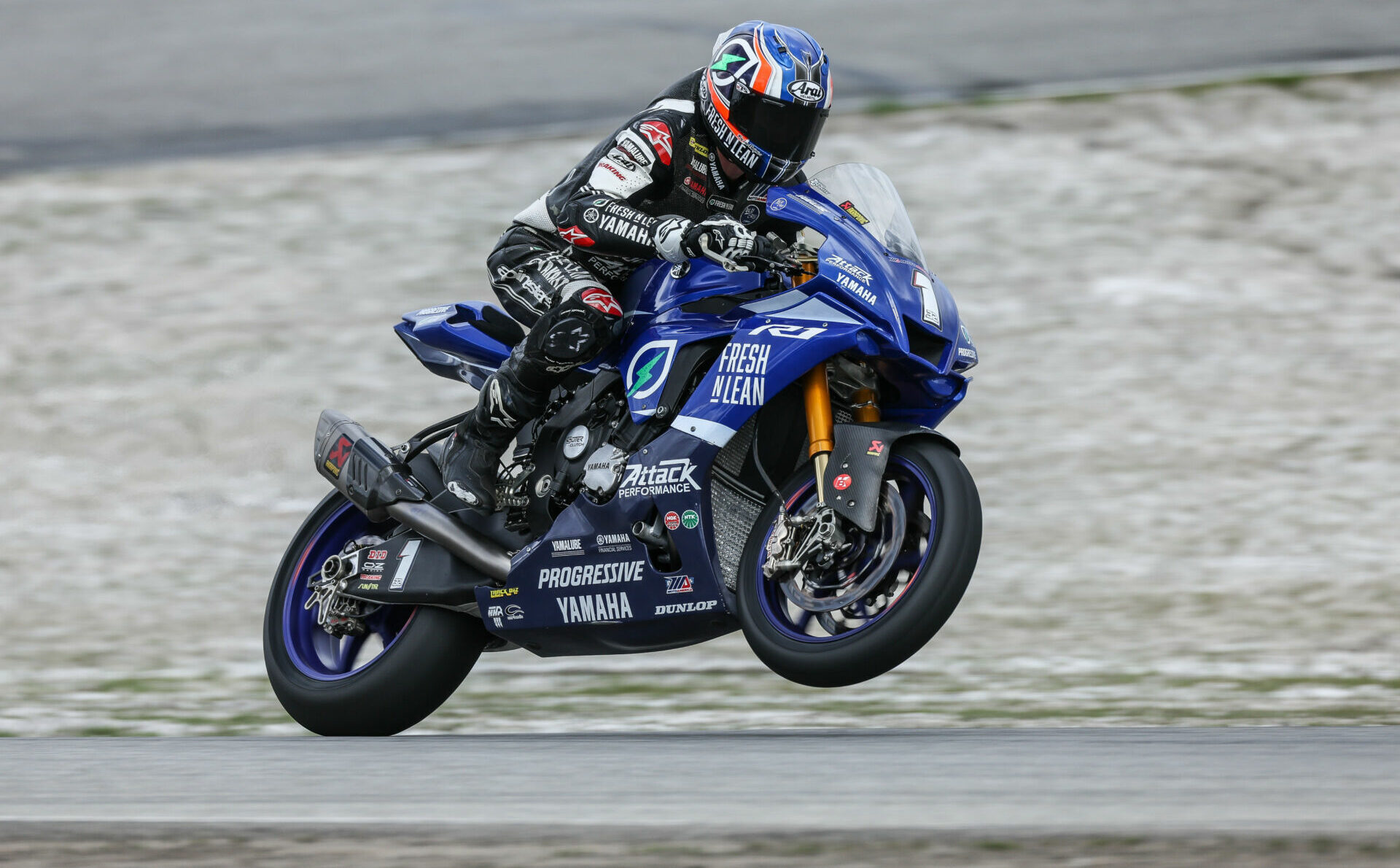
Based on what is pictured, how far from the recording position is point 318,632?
20.0ft

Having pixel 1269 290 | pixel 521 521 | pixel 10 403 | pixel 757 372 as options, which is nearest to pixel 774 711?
pixel 521 521

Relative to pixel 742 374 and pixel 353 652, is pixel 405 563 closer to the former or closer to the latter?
pixel 353 652

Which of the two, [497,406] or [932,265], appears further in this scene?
[932,265]

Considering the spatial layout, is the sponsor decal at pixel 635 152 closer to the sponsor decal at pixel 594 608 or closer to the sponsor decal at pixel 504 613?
the sponsor decal at pixel 594 608

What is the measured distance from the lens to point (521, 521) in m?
5.69

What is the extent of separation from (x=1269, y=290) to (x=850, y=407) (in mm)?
5519

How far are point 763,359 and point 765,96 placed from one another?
805 millimetres

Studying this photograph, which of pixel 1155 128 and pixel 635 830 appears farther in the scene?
pixel 1155 128

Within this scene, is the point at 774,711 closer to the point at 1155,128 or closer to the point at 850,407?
the point at 850,407

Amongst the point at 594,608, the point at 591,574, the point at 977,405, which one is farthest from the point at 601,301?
the point at 977,405

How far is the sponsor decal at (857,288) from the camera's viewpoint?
4.98 m

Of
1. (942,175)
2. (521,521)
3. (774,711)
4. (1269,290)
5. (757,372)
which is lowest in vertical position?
(774,711)

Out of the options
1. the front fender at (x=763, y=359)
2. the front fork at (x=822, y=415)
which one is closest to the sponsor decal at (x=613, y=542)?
the front fender at (x=763, y=359)

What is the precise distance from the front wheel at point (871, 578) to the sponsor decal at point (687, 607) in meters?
0.11
